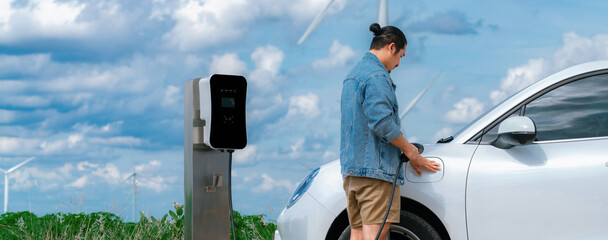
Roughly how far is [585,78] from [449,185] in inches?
48.3

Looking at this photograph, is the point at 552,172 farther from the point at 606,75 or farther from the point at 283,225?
the point at 283,225

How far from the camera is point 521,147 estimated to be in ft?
14.4

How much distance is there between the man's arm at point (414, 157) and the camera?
396cm

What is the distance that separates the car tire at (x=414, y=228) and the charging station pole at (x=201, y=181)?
1385 millimetres

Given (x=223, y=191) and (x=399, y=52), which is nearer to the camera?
(x=399, y=52)

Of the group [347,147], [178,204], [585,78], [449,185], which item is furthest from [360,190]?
[178,204]

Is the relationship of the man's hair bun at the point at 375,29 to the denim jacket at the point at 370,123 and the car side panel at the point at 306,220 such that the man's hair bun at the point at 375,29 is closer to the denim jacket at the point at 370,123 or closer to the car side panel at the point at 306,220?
the denim jacket at the point at 370,123

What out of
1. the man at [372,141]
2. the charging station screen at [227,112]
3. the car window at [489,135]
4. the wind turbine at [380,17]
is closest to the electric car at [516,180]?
the car window at [489,135]

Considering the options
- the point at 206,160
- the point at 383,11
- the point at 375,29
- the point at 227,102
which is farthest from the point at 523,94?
the point at 383,11

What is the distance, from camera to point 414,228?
4250mm

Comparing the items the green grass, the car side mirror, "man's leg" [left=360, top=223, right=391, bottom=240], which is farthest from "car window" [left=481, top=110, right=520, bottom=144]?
the green grass

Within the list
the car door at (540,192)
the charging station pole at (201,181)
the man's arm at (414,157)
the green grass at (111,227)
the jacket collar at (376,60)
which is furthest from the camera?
the green grass at (111,227)

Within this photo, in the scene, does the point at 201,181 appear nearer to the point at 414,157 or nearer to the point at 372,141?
the point at 372,141

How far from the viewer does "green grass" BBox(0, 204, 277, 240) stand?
24.7 ft
